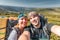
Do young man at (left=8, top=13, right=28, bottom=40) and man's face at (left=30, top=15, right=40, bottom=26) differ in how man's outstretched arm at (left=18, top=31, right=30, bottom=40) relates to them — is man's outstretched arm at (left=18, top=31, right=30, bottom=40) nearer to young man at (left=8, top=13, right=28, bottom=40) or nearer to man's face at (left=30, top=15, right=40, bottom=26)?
young man at (left=8, top=13, right=28, bottom=40)

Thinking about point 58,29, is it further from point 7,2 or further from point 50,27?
point 7,2

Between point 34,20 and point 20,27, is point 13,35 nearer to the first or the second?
point 20,27

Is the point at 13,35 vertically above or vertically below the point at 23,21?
below

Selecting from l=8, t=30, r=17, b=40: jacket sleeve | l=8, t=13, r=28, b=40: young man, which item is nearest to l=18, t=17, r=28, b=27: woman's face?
l=8, t=13, r=28, b=40: young man

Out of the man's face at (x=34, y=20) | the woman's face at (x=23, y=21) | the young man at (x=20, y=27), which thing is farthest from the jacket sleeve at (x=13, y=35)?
the man's face at (x=34, y=20)

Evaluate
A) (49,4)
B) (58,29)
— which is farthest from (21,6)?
(58,29)

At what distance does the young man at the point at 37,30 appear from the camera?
1807 mm

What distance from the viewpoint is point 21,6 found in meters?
1.91

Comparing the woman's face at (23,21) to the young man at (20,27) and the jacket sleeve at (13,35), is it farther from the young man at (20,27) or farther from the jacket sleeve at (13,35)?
the jacket sleeve at (13,35)

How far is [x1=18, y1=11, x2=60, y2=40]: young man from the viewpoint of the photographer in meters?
1.81

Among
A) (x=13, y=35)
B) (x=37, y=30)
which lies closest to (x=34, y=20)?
(x=37, y=30)

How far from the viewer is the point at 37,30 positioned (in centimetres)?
184

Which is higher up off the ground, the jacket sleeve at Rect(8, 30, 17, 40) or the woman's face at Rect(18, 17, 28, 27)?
the woman's face at Rect(18, 17, 28, 27)

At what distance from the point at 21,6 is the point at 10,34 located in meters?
0.37
